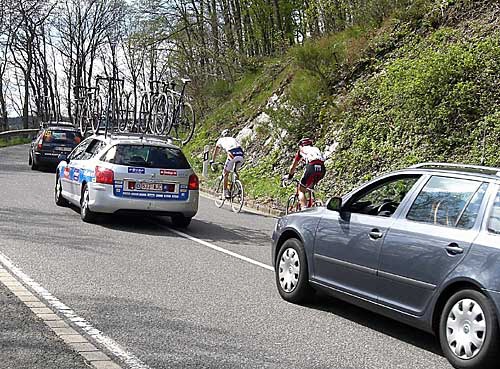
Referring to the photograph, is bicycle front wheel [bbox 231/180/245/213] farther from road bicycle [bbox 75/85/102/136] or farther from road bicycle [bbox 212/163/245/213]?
road bicycle [bbox 75/85/102/136]

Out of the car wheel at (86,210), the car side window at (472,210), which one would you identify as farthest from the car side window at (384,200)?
the car wheel at (86,210)

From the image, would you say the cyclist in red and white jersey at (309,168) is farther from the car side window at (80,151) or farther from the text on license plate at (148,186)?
the car side window at (80,151)

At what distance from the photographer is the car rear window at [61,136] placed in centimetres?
2897

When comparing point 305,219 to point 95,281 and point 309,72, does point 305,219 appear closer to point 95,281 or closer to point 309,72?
point 95,281

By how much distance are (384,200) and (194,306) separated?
6.98 feet

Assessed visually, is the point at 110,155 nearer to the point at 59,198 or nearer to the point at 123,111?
the point at 59,198

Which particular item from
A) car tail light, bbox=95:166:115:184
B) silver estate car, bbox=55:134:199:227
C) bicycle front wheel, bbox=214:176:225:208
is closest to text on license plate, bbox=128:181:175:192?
silver estate car, bbox=55:134:199:227

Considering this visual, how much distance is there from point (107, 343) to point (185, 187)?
7.72 m

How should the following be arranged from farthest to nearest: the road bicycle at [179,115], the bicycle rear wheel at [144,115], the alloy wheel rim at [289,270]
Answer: the bicycle rear wheel at [144,115]
the road bicycle at [179,115]
the alloy wheel rim at [289,270]

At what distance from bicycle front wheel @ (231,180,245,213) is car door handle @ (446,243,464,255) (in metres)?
11.6

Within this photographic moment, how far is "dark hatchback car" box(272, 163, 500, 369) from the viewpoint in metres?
6.32

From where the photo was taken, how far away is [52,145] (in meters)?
28.7

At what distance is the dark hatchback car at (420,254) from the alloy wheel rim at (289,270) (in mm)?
13

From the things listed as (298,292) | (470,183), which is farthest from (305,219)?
(470,183)
